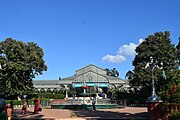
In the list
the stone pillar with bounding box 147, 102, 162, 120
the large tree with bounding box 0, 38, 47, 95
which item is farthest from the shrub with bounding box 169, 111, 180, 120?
the large tree with bounding box 0, 38, 47, 95

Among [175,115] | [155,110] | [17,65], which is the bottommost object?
[175,115]

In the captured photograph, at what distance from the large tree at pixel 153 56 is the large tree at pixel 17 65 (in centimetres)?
1690

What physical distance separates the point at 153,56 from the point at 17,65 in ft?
69.4

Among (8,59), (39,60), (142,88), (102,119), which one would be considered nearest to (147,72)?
(142,88)

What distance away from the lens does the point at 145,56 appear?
49.1 meters

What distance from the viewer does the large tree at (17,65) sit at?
5197 cm

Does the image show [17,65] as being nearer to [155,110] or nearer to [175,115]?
[155,110]

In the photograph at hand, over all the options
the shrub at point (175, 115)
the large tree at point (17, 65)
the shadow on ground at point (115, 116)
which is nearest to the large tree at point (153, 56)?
the large tree at point (17, 65)

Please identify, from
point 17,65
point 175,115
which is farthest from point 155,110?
point 17,65

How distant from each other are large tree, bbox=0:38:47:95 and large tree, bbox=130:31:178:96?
1690 cm

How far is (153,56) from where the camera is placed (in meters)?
48.6

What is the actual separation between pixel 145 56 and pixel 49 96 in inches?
910

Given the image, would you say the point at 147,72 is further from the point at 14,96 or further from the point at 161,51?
the point at 14,96

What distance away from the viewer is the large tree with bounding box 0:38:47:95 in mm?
51969
